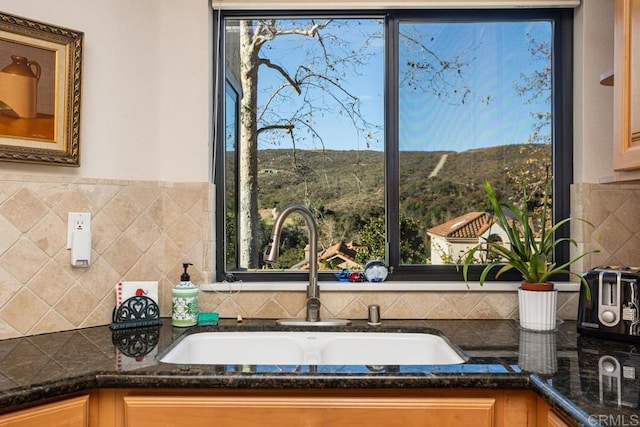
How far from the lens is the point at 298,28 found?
2.11 meters

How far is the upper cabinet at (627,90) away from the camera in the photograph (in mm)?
1485

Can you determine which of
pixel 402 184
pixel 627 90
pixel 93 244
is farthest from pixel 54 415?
pixel 627 90

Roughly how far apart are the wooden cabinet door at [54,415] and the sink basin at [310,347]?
50cm

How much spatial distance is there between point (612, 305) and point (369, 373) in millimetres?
888

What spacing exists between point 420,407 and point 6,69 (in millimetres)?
1635

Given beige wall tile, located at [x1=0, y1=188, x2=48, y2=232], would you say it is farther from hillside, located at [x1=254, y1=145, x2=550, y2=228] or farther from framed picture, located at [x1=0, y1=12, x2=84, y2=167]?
hillside, located at [x1=254, y1=145, x2=550, y2=228]

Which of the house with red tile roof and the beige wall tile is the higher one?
the beige wall tile

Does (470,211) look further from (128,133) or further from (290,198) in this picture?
(128,133)

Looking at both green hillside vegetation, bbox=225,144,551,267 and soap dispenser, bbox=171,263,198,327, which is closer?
soap dispenser, bbox=171,263,198,327

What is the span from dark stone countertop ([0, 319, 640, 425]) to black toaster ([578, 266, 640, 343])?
0.15 feet

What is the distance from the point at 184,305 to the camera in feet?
5.83

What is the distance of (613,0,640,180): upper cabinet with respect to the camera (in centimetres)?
149

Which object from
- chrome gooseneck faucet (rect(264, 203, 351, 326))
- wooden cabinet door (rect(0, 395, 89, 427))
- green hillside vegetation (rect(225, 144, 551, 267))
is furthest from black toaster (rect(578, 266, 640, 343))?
wooden cabinet door (rect(0, 395, 89, 427))

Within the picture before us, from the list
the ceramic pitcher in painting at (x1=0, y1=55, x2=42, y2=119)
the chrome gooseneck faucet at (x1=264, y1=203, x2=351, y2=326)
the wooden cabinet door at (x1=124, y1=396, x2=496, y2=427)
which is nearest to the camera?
the wooden cabinet door at (x1=124, y1=396, x2=496, y2=427)
